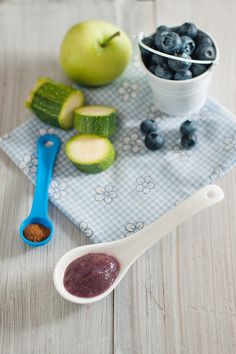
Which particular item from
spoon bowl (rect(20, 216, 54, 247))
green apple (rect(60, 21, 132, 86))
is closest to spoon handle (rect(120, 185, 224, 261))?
spoon bowl (rect(20, 216, 54, 247))

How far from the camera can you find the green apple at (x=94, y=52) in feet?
4.39

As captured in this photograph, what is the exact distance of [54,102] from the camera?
1.32 meters

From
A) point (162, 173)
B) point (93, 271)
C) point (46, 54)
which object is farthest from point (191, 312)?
point (46, 54)

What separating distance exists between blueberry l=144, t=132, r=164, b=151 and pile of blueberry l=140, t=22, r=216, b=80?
15 centimetres

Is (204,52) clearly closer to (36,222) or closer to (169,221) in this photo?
(169,221)

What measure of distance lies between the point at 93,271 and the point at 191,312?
0.24 m

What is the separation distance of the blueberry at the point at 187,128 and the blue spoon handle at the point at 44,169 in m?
0.32

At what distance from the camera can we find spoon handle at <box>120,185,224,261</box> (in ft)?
3.55

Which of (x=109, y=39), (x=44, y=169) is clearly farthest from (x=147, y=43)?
(x=44, y=169)

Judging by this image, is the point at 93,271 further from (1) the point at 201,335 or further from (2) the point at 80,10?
(2) the point at 80,10

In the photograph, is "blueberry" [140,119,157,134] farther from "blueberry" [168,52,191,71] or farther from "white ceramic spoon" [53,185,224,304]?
"white ceramic spoon" [53,185,224,304]

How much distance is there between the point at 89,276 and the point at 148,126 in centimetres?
44

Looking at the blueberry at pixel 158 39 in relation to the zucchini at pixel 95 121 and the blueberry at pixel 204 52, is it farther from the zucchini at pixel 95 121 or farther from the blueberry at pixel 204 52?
the zucchini at pixel 95 121

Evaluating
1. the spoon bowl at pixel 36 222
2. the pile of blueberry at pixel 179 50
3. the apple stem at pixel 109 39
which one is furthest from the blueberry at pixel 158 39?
the spoon bowl at pixel 36 222
